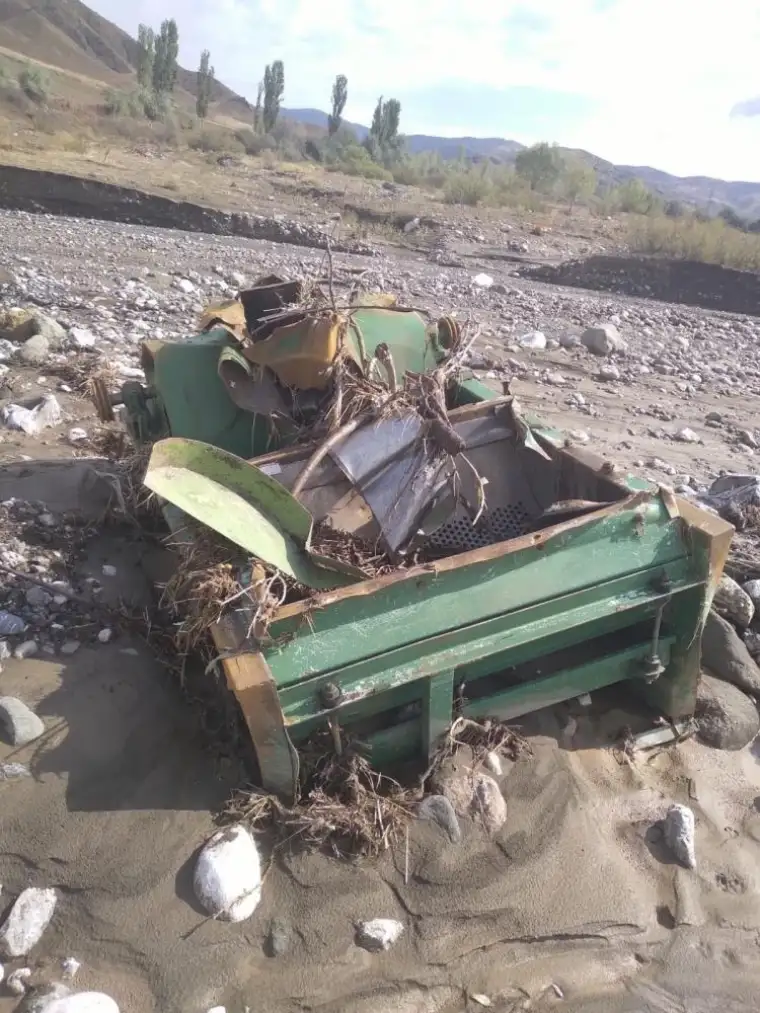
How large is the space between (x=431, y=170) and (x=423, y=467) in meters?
26.8

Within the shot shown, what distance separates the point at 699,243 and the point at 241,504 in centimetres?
1537

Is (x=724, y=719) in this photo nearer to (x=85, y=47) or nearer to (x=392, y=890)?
(x=392, y=890)

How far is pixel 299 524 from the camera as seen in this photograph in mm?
2545

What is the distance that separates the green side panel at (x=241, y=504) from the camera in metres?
2.36

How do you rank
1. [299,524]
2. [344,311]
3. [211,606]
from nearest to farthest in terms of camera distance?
1. [211,606]
2. [299,524]
3. [344,311]

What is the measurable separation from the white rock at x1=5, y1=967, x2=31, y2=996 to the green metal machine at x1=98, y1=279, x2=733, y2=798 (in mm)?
796

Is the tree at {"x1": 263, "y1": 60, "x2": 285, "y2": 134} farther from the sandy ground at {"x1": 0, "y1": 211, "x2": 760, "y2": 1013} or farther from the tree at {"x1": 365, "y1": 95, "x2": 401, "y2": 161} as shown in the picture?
the sandy ground at {"x1": 0, "y1": 211, "x2": 760, "y2": 1013}

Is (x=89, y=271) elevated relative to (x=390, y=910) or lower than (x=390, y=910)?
elevated

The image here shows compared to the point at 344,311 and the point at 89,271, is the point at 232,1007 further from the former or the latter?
the point at 89,271

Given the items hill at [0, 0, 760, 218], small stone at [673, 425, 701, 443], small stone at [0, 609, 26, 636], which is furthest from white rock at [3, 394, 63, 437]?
hill at [0, 0, 760, 218]

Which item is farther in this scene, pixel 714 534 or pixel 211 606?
pixel 714 534

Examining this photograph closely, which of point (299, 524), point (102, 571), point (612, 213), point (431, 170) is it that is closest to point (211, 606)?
point (299, 524)

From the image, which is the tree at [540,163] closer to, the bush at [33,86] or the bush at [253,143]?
the bush at [253,143]

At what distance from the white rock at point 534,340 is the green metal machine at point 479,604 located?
497 cm
